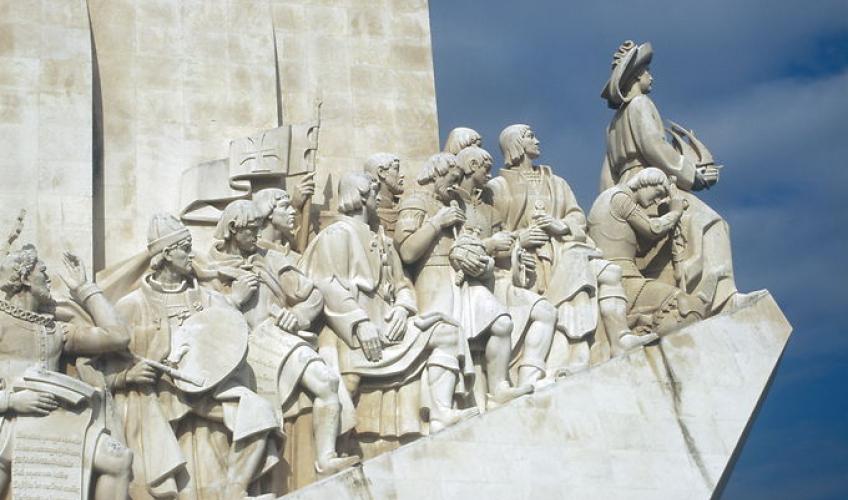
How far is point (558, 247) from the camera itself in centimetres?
1688

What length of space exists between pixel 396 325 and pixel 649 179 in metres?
2.67

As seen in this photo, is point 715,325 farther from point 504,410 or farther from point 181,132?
point 181,132

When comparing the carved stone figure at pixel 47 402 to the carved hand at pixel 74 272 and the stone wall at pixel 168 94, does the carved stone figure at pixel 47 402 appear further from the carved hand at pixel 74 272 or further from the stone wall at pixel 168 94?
the stone wall at pixel 168 94

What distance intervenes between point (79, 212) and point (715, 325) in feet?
15.0

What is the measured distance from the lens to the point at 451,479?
14.8m

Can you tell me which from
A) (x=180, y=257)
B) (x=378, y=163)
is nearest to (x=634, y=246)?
(x=378, y=163)

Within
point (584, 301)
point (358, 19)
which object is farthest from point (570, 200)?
point (358, 19)

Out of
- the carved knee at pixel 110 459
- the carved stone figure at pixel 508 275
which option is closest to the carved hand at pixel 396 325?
the carved stone figure at pixel 508 275

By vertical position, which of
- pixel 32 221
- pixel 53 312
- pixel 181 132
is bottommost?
pixel 53 312

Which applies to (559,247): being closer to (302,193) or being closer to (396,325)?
(396,325)

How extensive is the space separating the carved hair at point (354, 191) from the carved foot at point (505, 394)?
170 centimetres

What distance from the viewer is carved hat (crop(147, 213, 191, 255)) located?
599 inches

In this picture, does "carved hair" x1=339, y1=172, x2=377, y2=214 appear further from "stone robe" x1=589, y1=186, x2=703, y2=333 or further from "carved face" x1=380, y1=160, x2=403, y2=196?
"stone robe" x1=589, y1=186, x2=703, y2=333

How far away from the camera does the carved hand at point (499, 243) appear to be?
16484 mm
